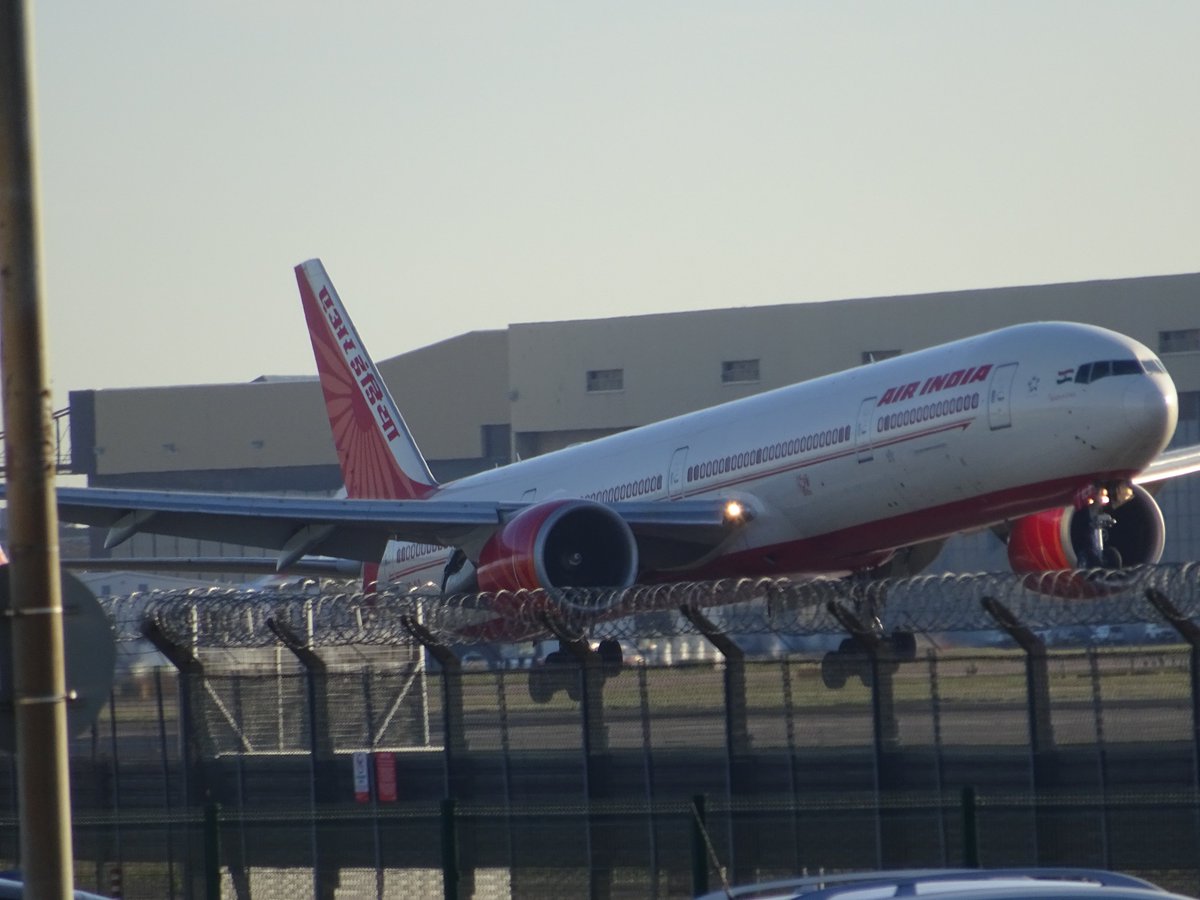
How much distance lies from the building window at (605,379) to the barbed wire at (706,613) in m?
47.2

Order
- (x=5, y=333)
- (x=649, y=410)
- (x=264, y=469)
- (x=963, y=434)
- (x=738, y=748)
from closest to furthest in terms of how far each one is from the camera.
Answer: (x=5, y=333)
(x=738, y=748)
(x=963, y=434)
(x=649, y=410)
(x=264, y=469)

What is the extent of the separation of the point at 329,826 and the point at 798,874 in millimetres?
3006

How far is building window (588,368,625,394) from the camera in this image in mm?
60938

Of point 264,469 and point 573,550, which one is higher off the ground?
point 264,469

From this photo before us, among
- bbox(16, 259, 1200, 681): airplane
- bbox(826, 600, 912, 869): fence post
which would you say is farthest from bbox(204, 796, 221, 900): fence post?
bbox(16, 259, 1200, 681): airplane

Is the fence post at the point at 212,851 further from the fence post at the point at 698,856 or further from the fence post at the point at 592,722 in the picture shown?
the fence post at the point at 698,856

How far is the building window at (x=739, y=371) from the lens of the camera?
5919 centimetres

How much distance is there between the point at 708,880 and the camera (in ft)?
33.9

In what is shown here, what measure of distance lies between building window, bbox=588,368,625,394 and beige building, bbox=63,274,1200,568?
0.19 ft

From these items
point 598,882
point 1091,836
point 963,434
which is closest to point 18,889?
point 598,882

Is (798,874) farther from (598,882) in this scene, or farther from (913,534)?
(913,534)

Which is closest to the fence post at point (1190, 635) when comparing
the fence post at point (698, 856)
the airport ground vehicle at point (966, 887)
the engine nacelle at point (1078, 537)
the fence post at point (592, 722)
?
the fence post at point (698, 856)

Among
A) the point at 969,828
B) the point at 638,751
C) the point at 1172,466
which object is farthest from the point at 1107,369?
the point at 969,828

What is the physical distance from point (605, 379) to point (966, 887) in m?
55.8
